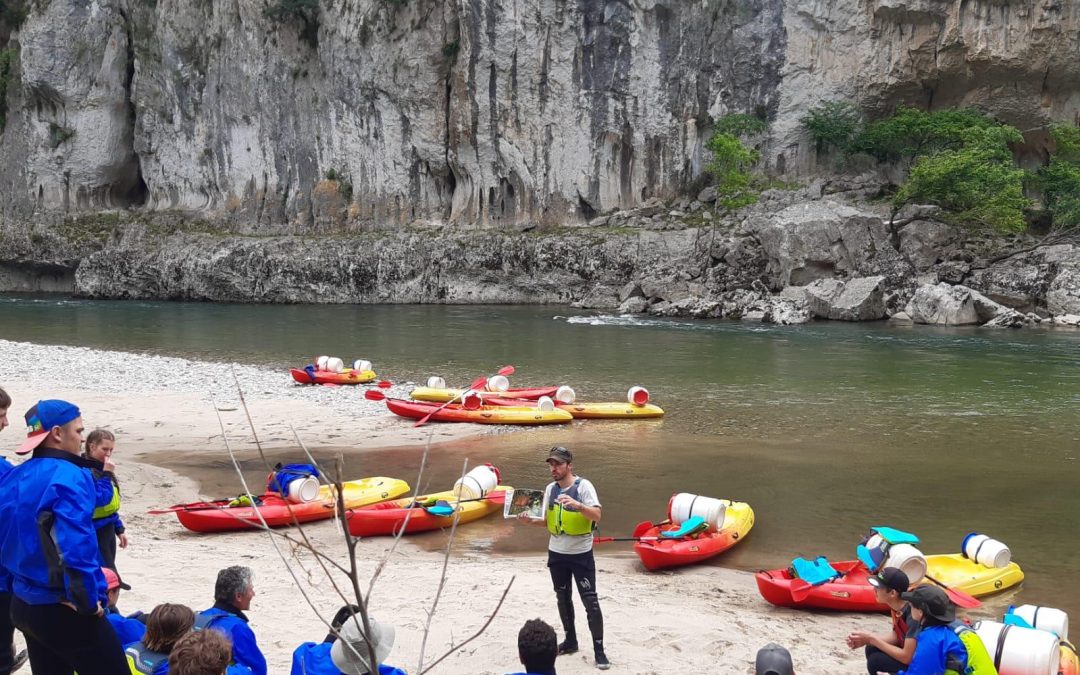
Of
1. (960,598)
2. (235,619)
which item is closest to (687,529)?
(960,598)

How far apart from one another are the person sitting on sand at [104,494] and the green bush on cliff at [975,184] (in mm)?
39540

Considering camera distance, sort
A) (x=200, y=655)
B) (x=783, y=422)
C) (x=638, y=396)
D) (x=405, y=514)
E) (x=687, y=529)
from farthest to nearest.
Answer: (x=638, y=396)
(x=783, y=422)
(x=405, y=514)
(x=687, y=529)
(x=200, y=655)

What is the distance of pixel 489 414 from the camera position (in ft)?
52.5

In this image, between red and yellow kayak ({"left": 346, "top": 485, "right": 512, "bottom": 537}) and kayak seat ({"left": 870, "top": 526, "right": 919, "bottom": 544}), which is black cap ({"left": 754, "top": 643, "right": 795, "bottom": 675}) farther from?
red and yellow kayak ({"left": 346, "top": 485, "right": 512, "bottom": 537})

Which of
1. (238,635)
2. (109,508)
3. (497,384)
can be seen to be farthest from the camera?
(497,384)

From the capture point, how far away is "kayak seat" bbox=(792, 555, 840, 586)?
7.50m

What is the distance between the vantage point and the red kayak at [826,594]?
7.46 m

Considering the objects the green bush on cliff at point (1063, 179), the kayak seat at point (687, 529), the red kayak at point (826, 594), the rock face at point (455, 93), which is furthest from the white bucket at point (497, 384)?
the green bush on cliff at point (1063, 179)

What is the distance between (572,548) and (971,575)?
14.3 feet

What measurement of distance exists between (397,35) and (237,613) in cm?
5221

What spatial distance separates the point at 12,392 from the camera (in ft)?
56.4

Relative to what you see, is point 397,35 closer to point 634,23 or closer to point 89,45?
point 634,23

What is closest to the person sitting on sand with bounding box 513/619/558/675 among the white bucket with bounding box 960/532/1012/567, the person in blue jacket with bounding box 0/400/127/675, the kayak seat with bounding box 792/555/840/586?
the person in blue jacket with bounding box 0/400/127/675

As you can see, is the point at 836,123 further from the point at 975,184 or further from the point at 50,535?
the point at 50,535
